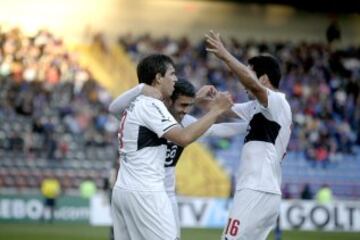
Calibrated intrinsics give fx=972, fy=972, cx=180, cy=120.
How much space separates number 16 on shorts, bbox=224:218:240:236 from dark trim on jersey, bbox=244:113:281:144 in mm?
812

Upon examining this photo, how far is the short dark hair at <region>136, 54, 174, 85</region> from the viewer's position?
8.41 m

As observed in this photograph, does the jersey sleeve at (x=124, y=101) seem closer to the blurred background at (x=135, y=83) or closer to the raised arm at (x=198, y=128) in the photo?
the raised arm at (x=198, y=128)

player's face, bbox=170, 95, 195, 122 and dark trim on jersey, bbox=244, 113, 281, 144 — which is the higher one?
player's face, bbox=170, 95, 195, 122

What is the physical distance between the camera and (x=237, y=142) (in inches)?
1282

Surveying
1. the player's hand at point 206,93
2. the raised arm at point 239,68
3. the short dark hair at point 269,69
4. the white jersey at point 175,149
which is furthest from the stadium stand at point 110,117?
the raised arm at point 239,68

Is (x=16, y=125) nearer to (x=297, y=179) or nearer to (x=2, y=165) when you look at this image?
(x=2, y=165)

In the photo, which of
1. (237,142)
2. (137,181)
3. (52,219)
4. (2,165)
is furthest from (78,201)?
(137,181)

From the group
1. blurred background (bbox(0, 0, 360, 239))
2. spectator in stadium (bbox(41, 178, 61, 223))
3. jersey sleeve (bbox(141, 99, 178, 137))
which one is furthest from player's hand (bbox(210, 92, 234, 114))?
spectator in stadium (bbox(41, 178, 61, 223))

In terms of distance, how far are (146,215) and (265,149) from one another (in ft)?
5.37

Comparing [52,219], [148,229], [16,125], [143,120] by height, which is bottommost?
[52,219]

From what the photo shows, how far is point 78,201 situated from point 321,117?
37.2ft

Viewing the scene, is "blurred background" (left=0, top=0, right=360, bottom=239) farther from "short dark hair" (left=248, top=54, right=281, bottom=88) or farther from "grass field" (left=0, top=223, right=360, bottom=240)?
"short dark hair" (left=248, top=54, right=281, bottom=88)

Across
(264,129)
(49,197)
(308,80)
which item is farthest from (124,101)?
(308,80)

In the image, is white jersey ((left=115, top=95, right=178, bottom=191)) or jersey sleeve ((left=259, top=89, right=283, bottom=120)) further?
jersey sleeve ((left=259, top=89, right=283, bottom=120))
